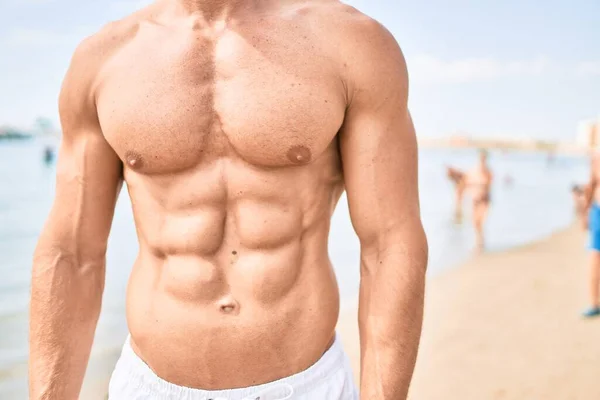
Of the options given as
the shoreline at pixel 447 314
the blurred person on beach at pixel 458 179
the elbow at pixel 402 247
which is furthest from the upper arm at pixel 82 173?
the blurred person on beach at pixel 458 179

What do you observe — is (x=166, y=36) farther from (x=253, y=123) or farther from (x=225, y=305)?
(x=225, y=305)

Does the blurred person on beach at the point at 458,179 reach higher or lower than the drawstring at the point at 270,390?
lower

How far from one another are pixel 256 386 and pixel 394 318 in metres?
0.38

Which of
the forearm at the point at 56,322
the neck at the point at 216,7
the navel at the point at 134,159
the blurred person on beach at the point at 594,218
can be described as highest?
the neck at the point at 216,7

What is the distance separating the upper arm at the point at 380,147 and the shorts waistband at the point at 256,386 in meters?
0.34

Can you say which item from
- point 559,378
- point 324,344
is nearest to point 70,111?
point 324,344

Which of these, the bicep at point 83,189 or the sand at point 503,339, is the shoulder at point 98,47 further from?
the sand at point 503,339

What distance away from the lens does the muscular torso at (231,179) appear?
141cm

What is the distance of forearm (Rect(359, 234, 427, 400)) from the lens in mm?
1445

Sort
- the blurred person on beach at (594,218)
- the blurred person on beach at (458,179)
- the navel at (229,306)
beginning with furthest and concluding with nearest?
the blurred person on beach at (458,179) < the blurred person on beach at (594,218) < the navel at (229,306)

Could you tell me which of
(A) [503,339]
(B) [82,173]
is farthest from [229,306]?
(A) [503,339]

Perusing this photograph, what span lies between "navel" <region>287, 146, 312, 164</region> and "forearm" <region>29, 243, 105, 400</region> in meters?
0.66

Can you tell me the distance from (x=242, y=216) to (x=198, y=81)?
0.34 meters

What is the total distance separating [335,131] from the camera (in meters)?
1.41
